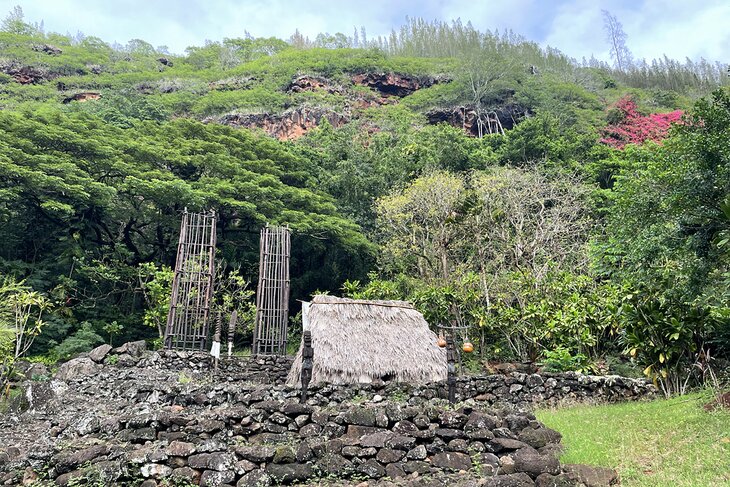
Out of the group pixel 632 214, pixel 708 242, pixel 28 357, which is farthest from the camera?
pixel 28 357

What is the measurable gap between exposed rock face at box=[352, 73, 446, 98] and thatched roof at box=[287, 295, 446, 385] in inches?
1326

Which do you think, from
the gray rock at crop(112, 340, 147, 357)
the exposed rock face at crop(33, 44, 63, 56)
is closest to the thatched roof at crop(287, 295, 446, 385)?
the gray rock at crop(112, 340, 147, 357)

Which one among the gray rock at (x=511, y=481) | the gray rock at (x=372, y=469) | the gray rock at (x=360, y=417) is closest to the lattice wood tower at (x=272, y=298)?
the gray rock at (x=360, y=417)

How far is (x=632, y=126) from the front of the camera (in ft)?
87.4

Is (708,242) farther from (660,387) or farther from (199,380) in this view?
(199,380)

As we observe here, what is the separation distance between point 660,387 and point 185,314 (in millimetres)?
10212

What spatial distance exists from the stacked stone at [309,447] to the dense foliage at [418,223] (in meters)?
3.20

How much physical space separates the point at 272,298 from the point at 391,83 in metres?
32.8

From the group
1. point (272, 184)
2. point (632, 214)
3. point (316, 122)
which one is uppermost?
point (316, 122)

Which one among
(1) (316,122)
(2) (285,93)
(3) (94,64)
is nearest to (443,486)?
(1) (316,122)

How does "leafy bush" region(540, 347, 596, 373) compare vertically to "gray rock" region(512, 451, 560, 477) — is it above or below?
above

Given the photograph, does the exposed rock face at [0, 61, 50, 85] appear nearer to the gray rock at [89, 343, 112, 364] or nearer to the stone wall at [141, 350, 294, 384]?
the gray rock at [89, 343, 112, 364]

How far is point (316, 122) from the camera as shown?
3291 centimetres

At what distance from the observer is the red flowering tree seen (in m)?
24.5
